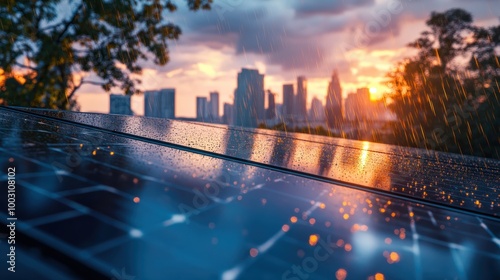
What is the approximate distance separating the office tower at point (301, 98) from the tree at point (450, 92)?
35976mm

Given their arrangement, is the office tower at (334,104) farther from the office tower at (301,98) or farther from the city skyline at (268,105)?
the office tower at (301,98)

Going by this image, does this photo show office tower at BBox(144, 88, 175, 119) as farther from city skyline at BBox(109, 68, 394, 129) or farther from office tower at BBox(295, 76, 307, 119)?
office tower at BBox(295, 76, 307, 119)

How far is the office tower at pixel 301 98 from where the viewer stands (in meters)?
61.8

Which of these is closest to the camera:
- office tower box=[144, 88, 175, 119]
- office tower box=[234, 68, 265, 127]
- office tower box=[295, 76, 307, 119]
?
office tower box=[144, 88, 175, 119]

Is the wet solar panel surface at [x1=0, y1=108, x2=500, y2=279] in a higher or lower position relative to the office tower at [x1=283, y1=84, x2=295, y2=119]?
lower

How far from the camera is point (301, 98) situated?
64500 mm

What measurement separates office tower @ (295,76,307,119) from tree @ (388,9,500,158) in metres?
36.0

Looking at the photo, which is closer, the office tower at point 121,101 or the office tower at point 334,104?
the office tower at point 121,101

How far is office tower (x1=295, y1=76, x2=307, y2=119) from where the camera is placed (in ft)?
203

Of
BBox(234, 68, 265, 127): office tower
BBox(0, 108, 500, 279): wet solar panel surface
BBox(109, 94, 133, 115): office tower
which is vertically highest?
BBox(234, 68, 265, 127): office tower

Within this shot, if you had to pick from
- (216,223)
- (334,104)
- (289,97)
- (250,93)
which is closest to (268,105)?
(250,93)

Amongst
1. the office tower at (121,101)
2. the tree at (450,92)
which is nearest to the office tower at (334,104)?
the tree at (450,92)

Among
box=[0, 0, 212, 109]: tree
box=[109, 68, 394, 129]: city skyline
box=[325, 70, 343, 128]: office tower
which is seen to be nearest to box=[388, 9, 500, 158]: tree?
box=[109, 68, 394, 129]: city skyline

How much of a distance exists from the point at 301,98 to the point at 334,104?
18038mm
